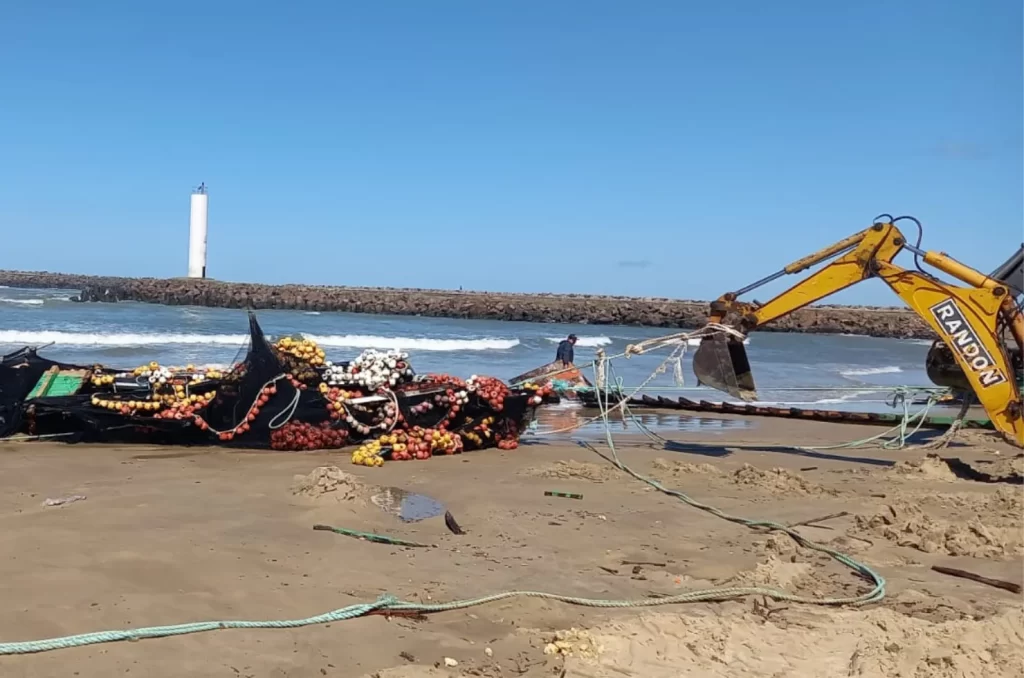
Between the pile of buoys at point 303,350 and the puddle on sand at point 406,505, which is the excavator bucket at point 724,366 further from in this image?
the pile of buoys at point 303,350

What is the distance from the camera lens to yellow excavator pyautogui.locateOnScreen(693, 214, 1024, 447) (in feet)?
26.7

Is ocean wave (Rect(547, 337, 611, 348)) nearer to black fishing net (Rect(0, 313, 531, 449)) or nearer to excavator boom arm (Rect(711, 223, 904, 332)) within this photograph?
excavator boom arm (Rect(711, 223, 904, 332))

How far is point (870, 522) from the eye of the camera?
6.38 meters

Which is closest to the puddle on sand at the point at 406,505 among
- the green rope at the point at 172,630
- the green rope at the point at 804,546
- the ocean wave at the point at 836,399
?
the green rope at the point at 172,630

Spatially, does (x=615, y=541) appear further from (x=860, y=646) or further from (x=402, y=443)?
(x=402, y=443)

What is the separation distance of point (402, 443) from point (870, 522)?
15.0 ft

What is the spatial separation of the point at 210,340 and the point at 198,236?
131ft

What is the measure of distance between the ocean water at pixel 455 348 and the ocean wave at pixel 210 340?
4cm

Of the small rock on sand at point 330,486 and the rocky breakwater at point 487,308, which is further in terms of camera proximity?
the rocky breakwater at point 487,308

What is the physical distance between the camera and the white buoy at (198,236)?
64125 millimetres

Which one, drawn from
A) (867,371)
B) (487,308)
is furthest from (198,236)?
(867,371)

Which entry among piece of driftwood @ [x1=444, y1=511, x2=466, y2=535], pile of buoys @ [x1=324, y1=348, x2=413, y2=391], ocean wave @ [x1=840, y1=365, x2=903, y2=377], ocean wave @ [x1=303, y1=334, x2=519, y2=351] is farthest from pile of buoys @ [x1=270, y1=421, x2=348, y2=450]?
ocean wave @ [x1=303, y1=334, x2=519, y2=351]

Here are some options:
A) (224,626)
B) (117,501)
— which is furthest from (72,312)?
(224,626)

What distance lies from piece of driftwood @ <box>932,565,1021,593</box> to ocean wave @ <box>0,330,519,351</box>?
1944cm
